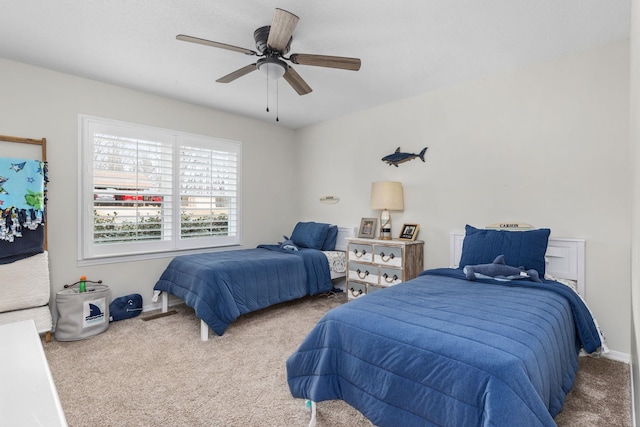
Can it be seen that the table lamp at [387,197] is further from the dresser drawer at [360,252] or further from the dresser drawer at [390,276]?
the dresser drawer at [390,276]

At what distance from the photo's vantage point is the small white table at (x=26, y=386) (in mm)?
625

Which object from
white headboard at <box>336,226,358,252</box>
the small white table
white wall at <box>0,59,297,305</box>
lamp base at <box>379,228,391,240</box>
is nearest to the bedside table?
lamp base at <box>379,228,391,240</box>

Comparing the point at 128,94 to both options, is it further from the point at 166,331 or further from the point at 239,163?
the point at 166,331

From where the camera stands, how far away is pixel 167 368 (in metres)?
2.33

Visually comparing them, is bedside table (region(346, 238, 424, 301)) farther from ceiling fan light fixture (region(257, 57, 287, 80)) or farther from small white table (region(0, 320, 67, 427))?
small white table (region(0, 320, 67, 427))

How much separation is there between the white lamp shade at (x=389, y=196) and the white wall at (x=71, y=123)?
192 centimetres

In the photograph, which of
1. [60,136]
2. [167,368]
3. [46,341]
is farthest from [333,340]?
[60,136]

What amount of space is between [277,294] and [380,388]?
81.8 inches

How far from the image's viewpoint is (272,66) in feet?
7.62

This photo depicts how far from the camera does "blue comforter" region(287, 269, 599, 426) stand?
1144 mm

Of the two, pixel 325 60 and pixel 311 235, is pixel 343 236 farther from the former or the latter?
pixel 325 60

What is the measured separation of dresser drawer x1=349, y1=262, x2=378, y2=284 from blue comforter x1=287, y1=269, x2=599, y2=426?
1.54 meters

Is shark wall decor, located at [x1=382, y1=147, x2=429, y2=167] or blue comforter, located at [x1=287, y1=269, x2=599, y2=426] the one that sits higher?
shark wall decor, located at [x1=382, y1=147, x2=429, y2=167]

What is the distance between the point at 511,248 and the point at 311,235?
2449 millimetres
